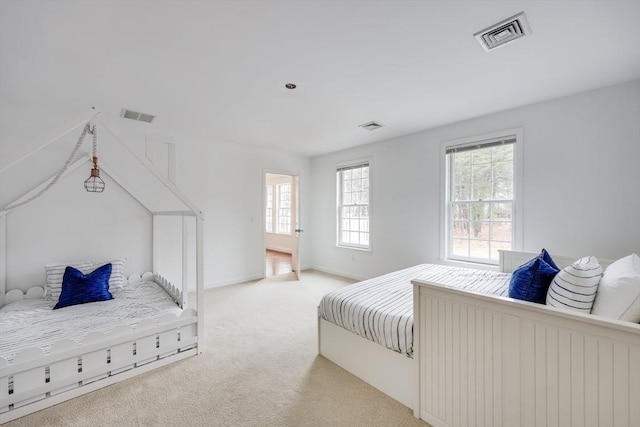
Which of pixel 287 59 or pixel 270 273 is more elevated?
pixel 287 59

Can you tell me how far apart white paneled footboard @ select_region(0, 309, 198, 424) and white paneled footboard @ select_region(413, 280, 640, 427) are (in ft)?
6.48

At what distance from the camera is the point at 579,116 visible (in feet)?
9.46

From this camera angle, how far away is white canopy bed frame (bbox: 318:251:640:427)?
1.08m

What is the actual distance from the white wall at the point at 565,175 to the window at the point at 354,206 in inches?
32.9

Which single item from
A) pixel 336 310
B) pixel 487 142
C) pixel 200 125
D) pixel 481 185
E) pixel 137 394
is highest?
pixel 200 125

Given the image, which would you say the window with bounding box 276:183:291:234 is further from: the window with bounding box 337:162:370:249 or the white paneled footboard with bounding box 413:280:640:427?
the white paneled footboard with bounding box 413:280:640:427

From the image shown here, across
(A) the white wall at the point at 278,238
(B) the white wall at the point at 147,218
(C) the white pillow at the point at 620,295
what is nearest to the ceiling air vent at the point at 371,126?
(B) the white wall at the point at 147,218

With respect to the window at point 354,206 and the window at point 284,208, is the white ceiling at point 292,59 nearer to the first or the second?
the window at point 354,206

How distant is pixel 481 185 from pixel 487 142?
542 mm

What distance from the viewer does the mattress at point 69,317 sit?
2033mm

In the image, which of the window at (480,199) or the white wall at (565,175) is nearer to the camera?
the white wall at (565,175)

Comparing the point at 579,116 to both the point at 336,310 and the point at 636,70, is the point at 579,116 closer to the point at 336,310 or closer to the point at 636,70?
the point at 636,70

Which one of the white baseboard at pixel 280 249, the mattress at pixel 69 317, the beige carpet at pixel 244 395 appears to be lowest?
the beige carpet at pixel 244 395

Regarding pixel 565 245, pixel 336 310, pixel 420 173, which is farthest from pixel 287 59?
pixel 565 245
